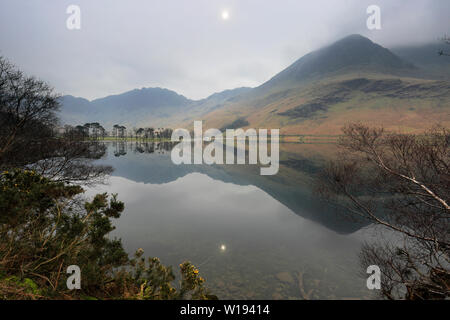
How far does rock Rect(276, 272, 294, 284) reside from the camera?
10.7 metres

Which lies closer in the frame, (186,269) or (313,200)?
(186,269)

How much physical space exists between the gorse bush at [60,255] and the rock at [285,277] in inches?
286

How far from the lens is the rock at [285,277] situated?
10722mm

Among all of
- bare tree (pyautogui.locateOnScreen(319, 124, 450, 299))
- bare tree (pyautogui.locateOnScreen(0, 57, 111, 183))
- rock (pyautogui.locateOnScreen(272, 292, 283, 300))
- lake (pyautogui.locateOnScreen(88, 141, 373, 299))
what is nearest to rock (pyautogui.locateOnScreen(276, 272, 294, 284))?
lake (pyautogui.locateOnScreen(88, 141, 373, 299))

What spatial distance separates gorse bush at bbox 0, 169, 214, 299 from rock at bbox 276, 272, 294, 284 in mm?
7263

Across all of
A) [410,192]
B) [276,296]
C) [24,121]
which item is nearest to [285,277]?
[276,296]

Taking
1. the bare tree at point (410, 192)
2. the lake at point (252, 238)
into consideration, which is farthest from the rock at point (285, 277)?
the bare tree at point (410, 192)

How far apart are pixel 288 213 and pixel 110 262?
19895mm

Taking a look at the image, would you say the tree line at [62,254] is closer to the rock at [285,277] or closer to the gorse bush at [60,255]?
the gorse bush at [60,255]

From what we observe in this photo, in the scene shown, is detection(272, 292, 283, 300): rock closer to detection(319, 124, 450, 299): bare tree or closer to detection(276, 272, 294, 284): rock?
detection(276, 272, 294, 284): rock
